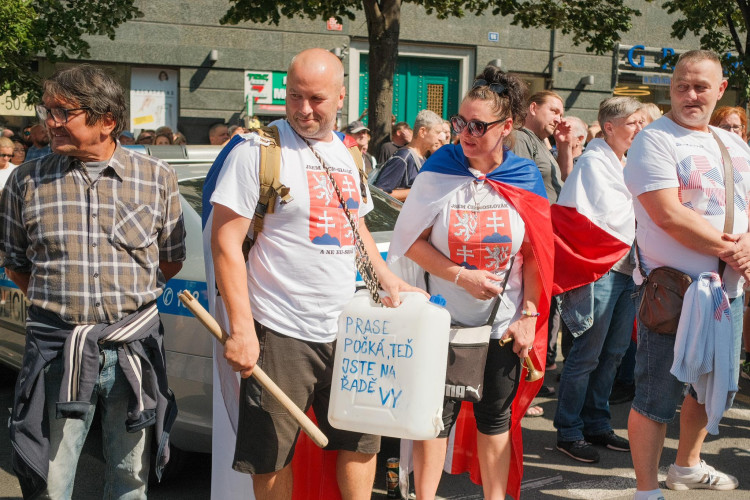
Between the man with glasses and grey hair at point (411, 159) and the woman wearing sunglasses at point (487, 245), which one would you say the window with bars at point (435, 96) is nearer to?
the man with glasses and grey hair at point (411, 159)

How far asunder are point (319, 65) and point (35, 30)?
292 inches

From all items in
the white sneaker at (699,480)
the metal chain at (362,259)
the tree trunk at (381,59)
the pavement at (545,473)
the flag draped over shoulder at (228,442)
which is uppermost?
the tree trunk at (381,59)

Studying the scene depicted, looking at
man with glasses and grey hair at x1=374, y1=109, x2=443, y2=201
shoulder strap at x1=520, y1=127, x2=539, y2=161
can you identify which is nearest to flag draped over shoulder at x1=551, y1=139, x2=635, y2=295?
shoulder strap at x1=520, y1=127, x2=539, y2=161

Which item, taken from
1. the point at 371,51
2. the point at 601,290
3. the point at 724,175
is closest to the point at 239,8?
the point at 371,51

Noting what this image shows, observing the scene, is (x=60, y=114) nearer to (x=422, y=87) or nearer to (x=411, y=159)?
(x=411, y=159)

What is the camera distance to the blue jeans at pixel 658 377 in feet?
12.9

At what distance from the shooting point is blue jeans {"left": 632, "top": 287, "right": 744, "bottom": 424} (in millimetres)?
3928

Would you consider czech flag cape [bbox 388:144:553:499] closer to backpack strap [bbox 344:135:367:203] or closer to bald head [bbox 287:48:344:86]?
backpack strap [bbox 344:135:367:203]

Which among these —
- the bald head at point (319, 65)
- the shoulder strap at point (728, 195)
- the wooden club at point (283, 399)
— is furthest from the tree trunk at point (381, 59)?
the wooden club at point (283, 399)

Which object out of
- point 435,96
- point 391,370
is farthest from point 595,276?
point 435,96

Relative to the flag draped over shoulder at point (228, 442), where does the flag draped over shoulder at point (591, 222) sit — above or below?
above

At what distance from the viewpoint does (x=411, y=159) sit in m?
7.15

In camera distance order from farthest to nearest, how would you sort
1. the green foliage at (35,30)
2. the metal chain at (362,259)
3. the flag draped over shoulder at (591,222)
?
the green foliage at (35,30) < the flag draped over shoulder at (591,222) < the metal chain at (362,259)

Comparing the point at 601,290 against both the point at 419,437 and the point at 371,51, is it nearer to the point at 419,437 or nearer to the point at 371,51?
the point at 419,437
